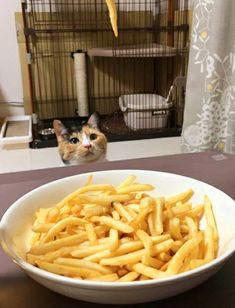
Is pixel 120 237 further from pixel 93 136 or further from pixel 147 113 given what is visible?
pixel 147 113

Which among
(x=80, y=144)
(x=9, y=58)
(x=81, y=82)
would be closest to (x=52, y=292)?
(x=80, y=144)

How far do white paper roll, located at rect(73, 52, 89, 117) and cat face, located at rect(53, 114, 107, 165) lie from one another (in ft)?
4.36

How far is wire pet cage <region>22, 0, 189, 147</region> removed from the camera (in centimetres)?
243

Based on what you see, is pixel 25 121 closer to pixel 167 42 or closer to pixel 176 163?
pixel 167 42

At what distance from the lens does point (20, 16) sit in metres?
2.51

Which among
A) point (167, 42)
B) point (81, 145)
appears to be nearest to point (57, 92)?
point (167, 42)

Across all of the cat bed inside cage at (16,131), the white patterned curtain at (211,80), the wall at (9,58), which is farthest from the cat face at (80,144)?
the wall at (9,58)

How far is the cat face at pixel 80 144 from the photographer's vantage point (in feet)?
3.94

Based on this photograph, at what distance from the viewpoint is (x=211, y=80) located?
53.3 inches

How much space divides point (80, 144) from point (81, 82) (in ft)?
Answer: 4.71

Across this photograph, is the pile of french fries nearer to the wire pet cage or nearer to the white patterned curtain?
the white patterned curtain

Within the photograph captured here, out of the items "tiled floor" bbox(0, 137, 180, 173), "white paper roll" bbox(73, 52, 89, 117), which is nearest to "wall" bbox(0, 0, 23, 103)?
"white paper roll" bbox(73, 52, 89, 117)

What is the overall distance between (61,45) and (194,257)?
97.8 inches

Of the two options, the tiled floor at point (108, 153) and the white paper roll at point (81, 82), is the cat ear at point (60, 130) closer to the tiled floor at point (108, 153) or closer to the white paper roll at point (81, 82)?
the tiled floor at point (108, 153)
